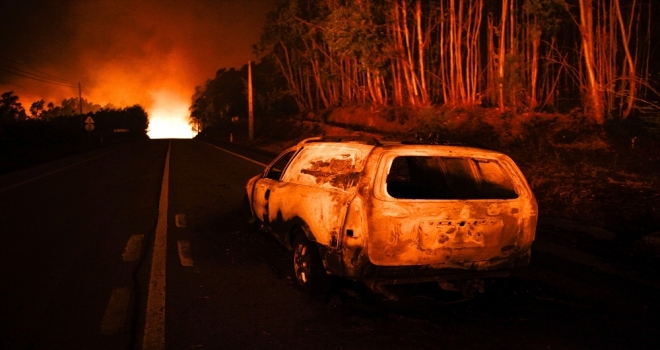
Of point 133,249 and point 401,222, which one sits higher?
point 401,222

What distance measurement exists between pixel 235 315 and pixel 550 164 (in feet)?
32.9

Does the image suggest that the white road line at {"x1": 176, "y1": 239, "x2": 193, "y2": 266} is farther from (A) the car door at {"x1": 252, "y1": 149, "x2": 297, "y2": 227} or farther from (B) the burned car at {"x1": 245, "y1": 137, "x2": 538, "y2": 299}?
(B) the burned car at {"x1": 245, "y1": 137, "x2": 538, "y2": 299}

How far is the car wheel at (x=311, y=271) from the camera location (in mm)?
4660

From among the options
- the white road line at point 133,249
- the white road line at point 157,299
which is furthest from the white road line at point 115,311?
the white road line at point 133,249

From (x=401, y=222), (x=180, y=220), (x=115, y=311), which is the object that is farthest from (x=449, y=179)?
(x=180, y=220)

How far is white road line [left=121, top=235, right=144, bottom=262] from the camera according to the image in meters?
6.01

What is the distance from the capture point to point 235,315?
423 cm

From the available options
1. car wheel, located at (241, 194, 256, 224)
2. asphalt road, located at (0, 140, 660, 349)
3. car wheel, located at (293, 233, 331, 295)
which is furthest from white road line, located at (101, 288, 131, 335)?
car wheel, located at (241, 194, 256, 224)

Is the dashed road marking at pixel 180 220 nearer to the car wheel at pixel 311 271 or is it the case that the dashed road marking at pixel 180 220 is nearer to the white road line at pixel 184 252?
the white road line at pixel 184 252

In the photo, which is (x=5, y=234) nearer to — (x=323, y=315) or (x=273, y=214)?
(x=273, y=214)

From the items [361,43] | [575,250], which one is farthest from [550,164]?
[361,43]

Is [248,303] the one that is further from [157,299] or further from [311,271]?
[157,299]

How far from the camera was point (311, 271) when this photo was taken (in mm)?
4672

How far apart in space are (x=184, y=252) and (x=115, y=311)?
1.99m
